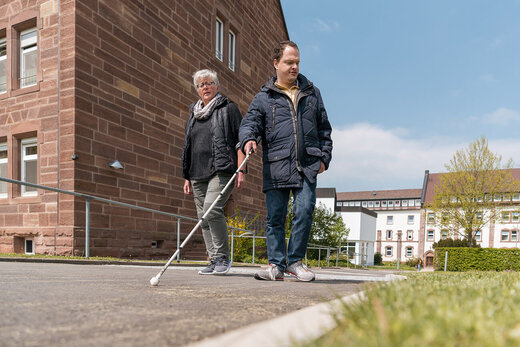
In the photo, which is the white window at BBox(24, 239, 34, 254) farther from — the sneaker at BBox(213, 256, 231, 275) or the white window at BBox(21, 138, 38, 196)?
the sneaker at BBox(213, 256, 231, 275)

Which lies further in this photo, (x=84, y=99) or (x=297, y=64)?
(x=84, y=99)

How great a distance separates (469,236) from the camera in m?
29.5

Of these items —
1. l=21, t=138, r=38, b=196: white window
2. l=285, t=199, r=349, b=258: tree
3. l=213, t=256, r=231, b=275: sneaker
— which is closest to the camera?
l=213, t=256, r=231, b=275: sneaker

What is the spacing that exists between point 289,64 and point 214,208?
1.55 m

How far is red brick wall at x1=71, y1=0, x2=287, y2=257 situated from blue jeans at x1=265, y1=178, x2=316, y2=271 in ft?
17.5

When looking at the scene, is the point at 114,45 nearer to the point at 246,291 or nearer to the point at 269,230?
the point at 269,230

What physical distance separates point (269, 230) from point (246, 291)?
1.12m

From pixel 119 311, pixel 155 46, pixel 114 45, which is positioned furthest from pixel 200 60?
pixel 119 311

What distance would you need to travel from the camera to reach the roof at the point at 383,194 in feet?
220

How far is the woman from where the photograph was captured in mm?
4258

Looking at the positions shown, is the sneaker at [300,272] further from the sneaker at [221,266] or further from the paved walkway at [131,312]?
the paved walkway at [131,312]

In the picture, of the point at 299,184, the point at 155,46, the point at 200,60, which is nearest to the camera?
the point at 299,184

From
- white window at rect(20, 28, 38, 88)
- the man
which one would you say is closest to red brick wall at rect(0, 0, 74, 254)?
white window at rect(20, 28, 38, 88)

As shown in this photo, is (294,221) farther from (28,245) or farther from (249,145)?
(28,245)
